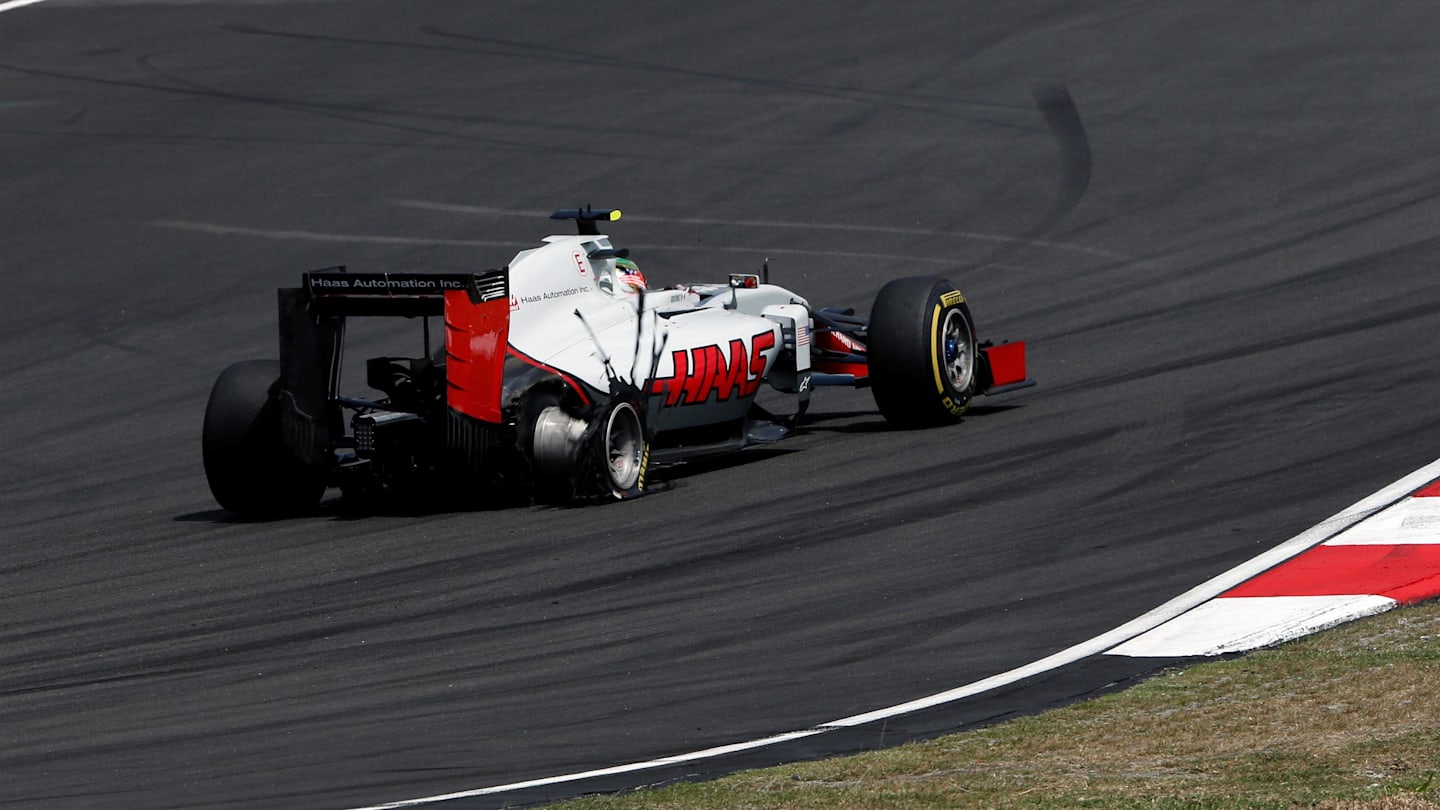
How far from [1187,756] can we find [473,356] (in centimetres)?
628

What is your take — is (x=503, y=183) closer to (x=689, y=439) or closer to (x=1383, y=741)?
(x=689, y=439)

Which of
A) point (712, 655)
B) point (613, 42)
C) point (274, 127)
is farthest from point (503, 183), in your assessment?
point (712, 655)

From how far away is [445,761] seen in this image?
6559 mm

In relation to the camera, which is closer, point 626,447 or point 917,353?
point 626,447

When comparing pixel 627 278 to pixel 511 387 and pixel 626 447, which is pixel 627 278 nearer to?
pixel 626 447

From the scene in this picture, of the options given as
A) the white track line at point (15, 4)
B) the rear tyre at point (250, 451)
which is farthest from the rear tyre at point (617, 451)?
the white track line at point (15, 4)

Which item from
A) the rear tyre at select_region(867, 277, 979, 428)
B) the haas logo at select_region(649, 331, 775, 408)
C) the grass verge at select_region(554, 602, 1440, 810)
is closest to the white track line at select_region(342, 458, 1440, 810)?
the grass verge at select_region(554, 602, 1440, 810)

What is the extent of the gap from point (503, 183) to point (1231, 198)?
747 centimetres

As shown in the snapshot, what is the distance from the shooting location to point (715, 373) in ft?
41.2

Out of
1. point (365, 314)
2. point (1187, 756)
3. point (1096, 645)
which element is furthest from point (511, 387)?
point (1187, 756)

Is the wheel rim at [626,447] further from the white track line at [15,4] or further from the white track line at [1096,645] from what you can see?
the white track line at [15,4]

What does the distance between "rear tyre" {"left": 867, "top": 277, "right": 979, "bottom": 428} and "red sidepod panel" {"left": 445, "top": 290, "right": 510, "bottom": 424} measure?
2.89 m

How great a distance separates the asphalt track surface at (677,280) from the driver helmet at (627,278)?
49.6 inches

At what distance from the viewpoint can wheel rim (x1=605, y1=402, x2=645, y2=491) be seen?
38.6ft
